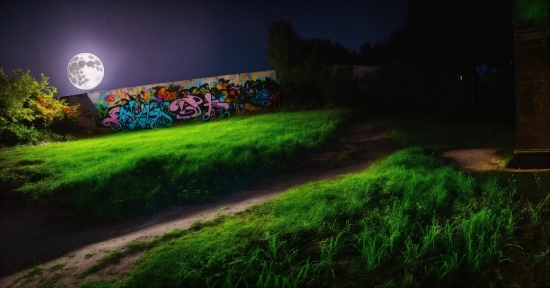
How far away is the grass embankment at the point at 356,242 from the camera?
3.75 m

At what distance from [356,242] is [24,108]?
1859 cm

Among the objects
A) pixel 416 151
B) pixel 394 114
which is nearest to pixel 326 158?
pixel 416 151

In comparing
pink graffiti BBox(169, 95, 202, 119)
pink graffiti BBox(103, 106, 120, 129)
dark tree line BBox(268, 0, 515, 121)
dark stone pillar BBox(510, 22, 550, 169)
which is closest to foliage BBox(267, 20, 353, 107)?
dark tree line BBox(268, 0, 515, 121)

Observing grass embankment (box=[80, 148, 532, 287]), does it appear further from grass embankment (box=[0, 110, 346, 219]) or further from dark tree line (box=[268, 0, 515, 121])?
dark tree line (box=[268, 0, 515, 121])

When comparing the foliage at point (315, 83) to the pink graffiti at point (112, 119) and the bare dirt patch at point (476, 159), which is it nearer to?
the pink graffiti at point (112, 119)

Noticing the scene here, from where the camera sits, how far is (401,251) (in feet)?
13.4

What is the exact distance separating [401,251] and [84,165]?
836 centimetres

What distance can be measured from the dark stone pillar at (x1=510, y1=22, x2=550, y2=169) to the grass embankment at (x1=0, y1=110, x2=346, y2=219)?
14.8 feet

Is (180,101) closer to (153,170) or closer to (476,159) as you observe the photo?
(153,170)

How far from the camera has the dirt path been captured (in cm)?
495

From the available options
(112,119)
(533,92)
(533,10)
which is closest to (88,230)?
(533,92)

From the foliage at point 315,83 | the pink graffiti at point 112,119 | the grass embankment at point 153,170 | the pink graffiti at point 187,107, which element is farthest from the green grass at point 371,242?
the pink graffiti at point 112,119

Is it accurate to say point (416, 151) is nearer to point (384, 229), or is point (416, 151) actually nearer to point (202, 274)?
point (384, 229)

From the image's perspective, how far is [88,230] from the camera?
6449mm
